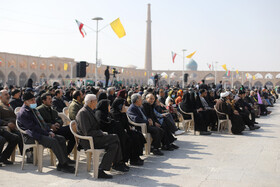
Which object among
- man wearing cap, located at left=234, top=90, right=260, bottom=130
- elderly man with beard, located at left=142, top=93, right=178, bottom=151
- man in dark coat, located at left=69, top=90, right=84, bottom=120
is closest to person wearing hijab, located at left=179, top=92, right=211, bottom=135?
man wearing cap, located at left=234, top=90, right=260, bottom=130

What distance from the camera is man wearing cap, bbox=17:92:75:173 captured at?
173 inches

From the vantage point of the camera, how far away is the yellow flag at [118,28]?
634 inches

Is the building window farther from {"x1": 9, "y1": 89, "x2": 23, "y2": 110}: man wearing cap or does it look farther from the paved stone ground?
the paved stone ground

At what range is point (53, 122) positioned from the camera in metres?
5.24

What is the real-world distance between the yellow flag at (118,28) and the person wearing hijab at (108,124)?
11951 millimetres

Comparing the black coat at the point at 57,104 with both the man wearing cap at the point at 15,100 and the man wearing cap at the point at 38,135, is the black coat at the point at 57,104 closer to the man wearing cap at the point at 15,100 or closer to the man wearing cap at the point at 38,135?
the man wearing cap at the point at 15,100

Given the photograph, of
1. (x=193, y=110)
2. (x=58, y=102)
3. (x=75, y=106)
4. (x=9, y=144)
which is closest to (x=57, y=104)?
(x=58, y=102)

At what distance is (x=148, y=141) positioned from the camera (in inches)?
222

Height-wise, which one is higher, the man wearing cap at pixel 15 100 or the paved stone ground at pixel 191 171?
the man wearing cap at pixel 15 100

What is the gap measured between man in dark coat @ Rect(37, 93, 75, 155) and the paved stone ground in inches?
16.3

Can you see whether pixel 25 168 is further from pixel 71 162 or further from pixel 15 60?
pixel 15 60

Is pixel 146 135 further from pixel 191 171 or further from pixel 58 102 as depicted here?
pixel 58 102

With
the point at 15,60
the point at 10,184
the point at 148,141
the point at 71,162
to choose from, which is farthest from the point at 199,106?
the point at 15,60

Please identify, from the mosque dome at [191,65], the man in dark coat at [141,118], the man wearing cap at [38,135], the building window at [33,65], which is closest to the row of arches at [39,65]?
the building window at [33,65]
